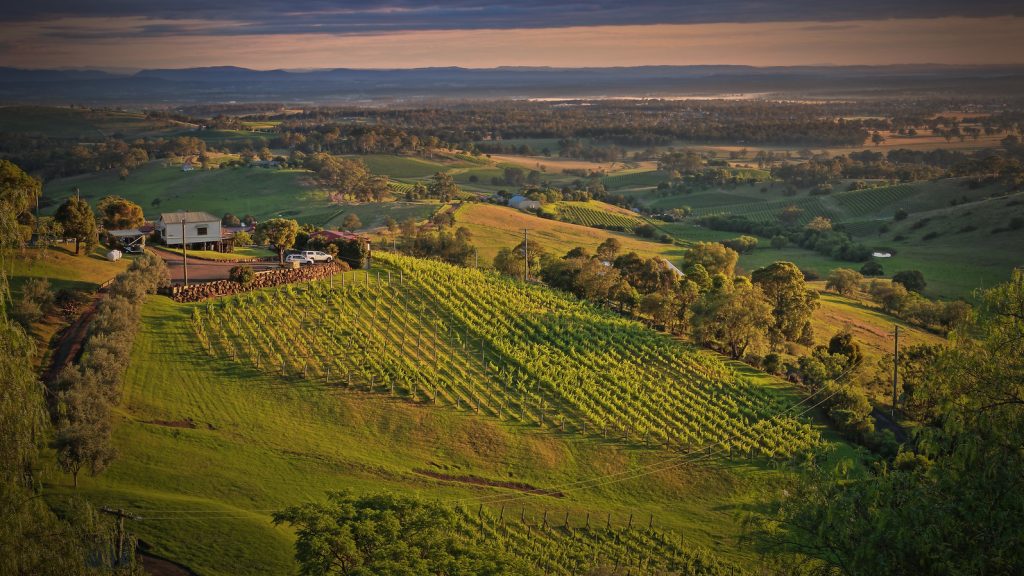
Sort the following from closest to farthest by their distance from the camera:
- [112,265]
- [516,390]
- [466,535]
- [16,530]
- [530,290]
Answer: [16,530] < [466,535] < [516,390] < [112,265] < [530,290]

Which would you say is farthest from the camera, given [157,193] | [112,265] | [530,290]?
[157,193]

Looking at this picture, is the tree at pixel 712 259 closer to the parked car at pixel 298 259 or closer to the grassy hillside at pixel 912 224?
the grassy hillside at pixel 912 224

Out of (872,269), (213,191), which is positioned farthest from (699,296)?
(213,191)

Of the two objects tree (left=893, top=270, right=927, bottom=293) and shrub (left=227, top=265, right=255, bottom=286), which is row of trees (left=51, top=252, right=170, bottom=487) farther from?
tree (left=893, top=270, right=927, bottom=293)

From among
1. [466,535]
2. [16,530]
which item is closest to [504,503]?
[466,535]

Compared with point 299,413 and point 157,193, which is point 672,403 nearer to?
point 299,413

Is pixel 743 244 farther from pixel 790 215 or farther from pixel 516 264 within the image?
pixel 516 264
